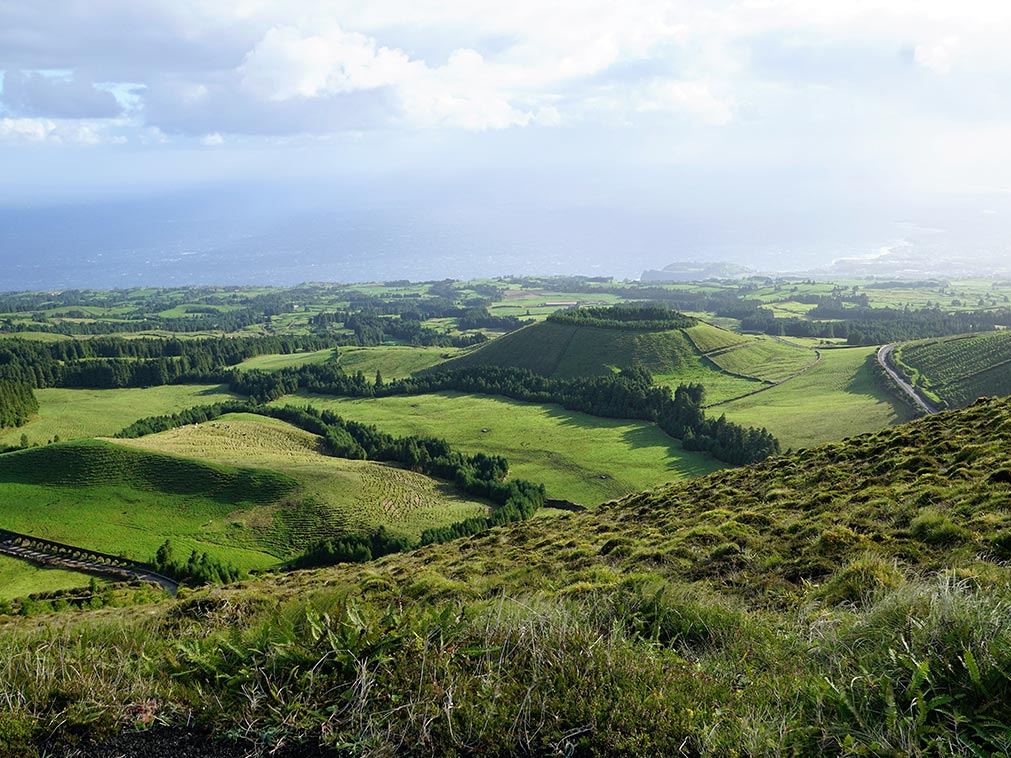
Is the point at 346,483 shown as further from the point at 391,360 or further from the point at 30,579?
the point at 391,360

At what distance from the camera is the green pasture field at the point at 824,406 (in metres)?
80.5

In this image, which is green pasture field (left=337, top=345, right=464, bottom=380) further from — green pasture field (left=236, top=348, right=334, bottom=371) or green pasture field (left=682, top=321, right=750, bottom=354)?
green pasture field (left=682, top=321, right=750, bottom=354)

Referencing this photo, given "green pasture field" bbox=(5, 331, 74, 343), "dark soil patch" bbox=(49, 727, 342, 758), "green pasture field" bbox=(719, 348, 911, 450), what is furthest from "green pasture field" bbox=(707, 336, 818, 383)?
"green pasture field" bbox=(5, 331, 74, 343)

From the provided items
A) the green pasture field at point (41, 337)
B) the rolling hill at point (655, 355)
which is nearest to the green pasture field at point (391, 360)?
the rolling hill at point (655, 355)

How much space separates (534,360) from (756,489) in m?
114

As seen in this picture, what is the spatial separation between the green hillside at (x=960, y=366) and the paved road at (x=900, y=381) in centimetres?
135

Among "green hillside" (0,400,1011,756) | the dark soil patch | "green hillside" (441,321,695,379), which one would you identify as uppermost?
"green hillside" (0,400,1011,756)

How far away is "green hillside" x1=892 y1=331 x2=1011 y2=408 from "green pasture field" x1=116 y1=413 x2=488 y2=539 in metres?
76.5

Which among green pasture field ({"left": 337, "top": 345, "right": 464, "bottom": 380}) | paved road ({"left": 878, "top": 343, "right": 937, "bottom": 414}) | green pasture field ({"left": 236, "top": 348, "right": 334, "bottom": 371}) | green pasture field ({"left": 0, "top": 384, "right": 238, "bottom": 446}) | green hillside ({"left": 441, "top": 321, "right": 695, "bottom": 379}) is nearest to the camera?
paved road ({"left": 878, "top": 343, "right": 937, "bottom": 414})

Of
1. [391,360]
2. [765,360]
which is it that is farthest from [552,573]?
[391,360]

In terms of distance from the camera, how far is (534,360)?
461ft

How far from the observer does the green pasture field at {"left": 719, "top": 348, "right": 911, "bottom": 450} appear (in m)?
80.5

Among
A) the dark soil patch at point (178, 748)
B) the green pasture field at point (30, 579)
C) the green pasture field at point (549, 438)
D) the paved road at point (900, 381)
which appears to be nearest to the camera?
the dark soil patch at point (178, 748)

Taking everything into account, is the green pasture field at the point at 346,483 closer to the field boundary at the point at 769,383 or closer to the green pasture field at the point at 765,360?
the field boundary at the point at 769,383
